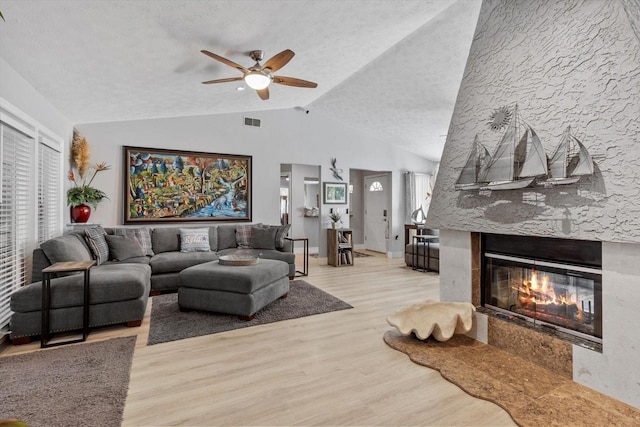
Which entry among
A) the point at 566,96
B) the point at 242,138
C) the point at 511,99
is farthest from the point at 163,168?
the point at 566,96

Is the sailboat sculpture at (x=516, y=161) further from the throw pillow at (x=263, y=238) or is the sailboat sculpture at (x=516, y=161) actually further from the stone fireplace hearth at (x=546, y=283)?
the throw pillow at (x=263, y=238)

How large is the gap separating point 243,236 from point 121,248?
1.77 metres

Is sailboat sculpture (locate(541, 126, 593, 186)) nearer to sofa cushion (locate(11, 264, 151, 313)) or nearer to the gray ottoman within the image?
the gray ottoman

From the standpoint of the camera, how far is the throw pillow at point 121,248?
4.11 metres

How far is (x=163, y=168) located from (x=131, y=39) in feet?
9.74

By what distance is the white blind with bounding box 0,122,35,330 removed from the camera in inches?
109

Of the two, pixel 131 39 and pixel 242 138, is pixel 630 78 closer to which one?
pixel 131 39

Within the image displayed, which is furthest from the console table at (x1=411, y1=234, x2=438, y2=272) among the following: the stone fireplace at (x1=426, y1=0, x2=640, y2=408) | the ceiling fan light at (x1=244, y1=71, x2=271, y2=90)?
the ceiling fan light at (x1=244, y1=71, x2=271, y2=90)

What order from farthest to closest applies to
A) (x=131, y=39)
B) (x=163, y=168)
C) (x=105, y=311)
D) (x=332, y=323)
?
(x=163, y=168) → (x=332, y=323) → (x=105, y=311) → (x=131, y=39)

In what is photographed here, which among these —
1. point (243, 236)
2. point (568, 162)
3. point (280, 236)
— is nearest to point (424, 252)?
point (280, 236)

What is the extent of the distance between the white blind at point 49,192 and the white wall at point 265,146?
87 centimetres

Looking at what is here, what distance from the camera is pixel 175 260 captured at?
432 centimetres

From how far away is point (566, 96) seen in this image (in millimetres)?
2121

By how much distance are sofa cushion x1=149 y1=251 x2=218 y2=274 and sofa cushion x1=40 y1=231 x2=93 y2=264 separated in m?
0.79
